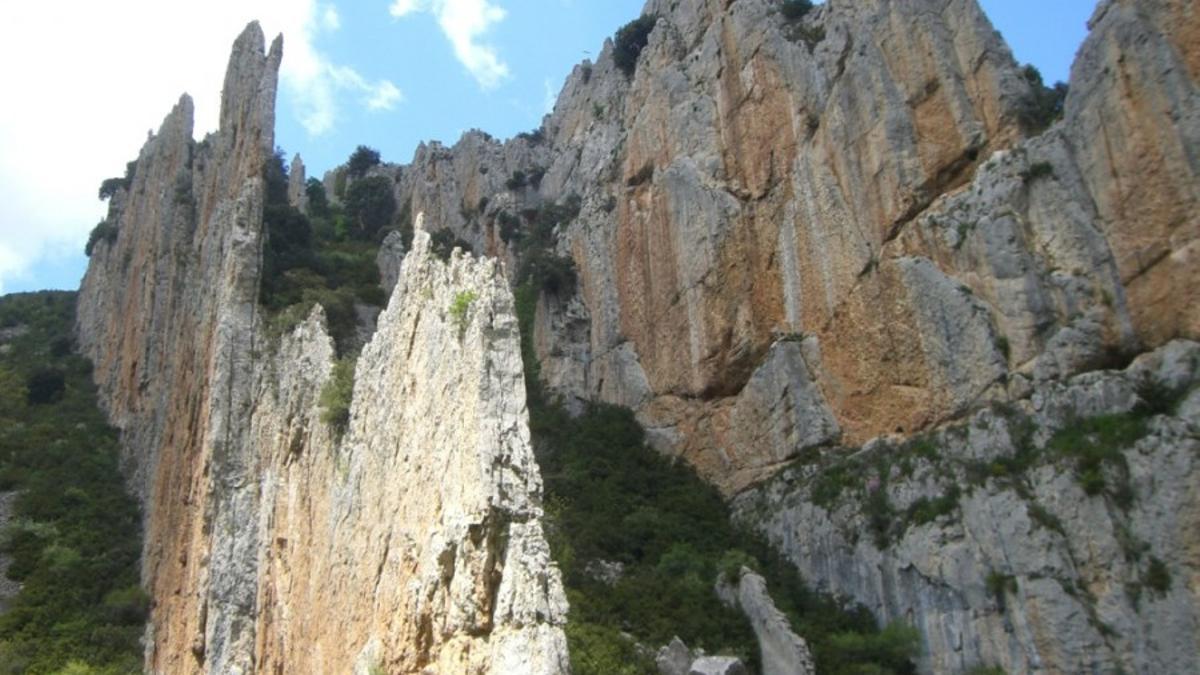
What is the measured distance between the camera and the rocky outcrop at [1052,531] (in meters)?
20.7

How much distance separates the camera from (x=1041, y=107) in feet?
92.9

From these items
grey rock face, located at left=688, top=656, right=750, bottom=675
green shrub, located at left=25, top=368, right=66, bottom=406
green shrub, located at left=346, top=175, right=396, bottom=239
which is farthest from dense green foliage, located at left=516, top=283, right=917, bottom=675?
green shrub, located at left=25, top=368, right=66, bottom=406

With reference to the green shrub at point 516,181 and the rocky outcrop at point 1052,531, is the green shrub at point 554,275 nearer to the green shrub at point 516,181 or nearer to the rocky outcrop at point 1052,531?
the green shrub at point 516,181

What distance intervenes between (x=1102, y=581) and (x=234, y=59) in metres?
36.5

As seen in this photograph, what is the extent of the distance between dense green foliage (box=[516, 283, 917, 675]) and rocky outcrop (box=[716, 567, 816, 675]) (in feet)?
0.97

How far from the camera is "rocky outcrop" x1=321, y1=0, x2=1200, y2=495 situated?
24516mm

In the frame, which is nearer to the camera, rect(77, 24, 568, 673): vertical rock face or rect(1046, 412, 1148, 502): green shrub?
rect(77, 24, 568, 673): vertical rock face

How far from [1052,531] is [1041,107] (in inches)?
441

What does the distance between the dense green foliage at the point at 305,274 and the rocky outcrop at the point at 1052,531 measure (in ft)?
55.2

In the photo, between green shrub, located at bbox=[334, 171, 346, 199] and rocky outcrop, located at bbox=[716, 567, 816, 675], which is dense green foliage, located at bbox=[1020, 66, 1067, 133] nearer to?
rocky outcrop, located at bbox=[716, 567, 816, 675]

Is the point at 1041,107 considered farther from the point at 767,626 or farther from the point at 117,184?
the point at 117,184

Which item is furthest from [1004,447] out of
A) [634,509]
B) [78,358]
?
[78,358]

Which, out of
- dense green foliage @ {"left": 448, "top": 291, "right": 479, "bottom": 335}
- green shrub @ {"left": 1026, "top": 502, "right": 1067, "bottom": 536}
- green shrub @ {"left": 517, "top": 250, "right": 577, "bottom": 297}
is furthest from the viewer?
green shrub @ {"left": 517, "top": 250, "right": 577, "bottom": 297}

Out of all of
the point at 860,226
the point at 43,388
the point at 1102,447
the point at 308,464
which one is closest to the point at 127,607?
the point at 308,464
